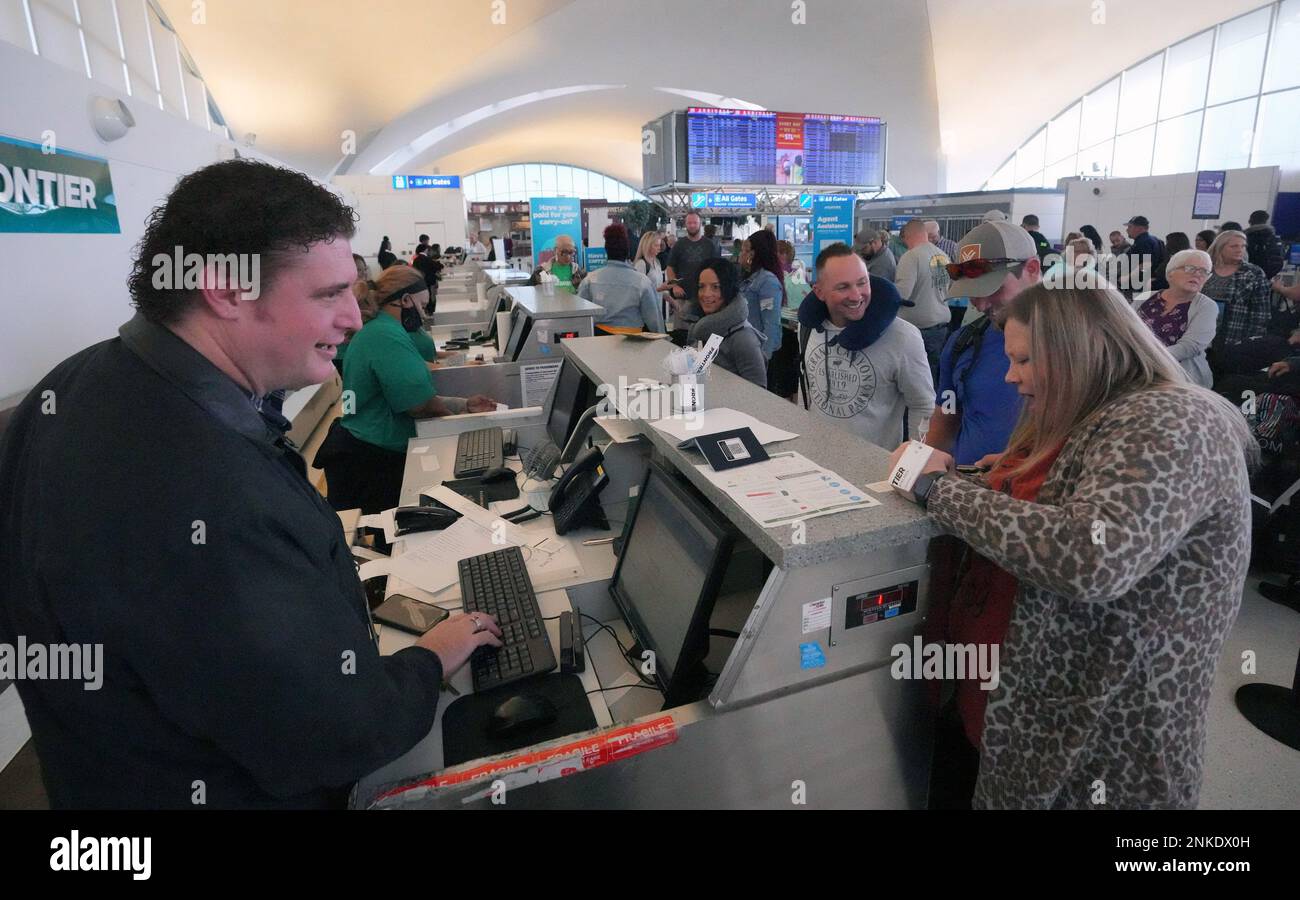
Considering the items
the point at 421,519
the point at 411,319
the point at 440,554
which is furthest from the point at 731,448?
the point at 411,319

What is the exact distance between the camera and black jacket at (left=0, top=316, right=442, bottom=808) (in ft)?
2.76

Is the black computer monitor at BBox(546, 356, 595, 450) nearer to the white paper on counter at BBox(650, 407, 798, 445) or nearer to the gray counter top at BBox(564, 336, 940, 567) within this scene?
the gray counter top at BBox(564, 336, 940, 567)

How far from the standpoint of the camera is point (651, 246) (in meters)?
7.79

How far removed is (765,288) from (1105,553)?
433 centimetres

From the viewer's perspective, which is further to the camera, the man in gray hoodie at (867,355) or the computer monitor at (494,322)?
the computer monitor at (494,322)

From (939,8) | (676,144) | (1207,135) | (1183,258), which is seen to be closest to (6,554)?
(1183,258)

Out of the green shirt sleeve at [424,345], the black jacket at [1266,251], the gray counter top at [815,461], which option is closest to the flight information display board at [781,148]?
the black jacket at [1266,251]

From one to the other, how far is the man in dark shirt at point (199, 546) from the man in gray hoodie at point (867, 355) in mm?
1914

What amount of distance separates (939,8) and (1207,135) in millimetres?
5749

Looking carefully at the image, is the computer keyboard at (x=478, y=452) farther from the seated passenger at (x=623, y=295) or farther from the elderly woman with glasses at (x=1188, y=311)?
the elderly woman with glasses at (x=1188, y=311)

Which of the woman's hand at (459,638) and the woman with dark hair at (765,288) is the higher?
the woman with dark hair at (765,288)

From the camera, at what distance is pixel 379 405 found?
10.8ft

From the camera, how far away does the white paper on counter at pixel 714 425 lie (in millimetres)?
1545

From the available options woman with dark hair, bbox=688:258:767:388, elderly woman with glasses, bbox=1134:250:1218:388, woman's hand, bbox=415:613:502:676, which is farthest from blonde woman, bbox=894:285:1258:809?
elderly woman with glasses, bbox=1134:250:1218:388
